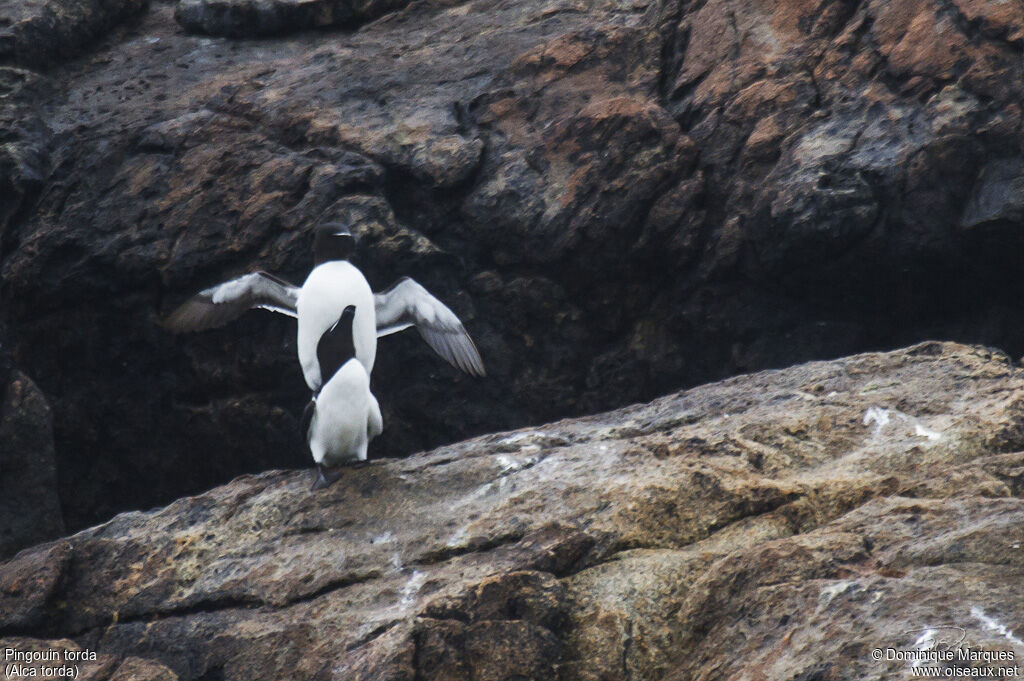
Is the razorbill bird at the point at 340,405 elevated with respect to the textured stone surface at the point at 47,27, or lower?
lower

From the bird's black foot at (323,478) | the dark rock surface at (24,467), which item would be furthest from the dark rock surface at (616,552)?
the dark rock surface at (24,467)

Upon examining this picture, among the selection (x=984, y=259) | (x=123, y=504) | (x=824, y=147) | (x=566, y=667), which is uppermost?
(x=824, y=147)

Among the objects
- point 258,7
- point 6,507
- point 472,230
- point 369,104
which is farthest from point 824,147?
point 6,507

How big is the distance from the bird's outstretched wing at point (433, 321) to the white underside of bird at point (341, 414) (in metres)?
0.98

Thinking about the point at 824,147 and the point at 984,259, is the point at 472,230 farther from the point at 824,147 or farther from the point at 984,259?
the point at 984,259

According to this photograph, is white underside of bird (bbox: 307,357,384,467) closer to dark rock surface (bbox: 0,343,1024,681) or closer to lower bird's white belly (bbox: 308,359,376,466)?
lower bird's white belly (bbox: 308,359,376,466)

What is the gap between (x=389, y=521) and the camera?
6008 mm

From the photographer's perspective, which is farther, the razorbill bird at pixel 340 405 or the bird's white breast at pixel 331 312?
the bird's white breast at pixel 331 312

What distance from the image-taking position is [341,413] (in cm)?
680

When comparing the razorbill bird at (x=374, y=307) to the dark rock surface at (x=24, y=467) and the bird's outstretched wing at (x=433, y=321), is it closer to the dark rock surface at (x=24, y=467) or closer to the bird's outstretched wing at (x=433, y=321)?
the bird's outstretched wing at (x=433, y=321)

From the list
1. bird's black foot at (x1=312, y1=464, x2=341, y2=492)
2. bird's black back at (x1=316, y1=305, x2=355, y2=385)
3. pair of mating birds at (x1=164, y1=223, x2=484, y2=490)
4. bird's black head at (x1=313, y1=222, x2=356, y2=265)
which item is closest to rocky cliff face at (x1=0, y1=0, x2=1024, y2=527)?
pair of mating birds at (x1=164, y1=223, x2=484, y2=490)

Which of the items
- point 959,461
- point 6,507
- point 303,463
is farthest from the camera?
point 303,463

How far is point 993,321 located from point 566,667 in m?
4.86

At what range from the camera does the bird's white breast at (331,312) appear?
7133 millimetres
